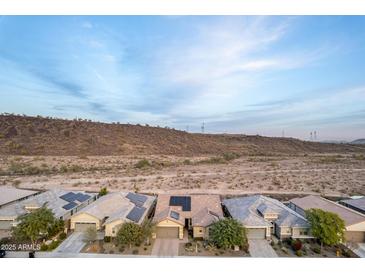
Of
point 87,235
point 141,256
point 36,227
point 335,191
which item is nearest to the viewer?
point 141,256

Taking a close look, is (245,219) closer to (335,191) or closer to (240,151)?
(335,191)

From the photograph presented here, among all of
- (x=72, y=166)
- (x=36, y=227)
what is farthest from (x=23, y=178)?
(x=36, y=227)

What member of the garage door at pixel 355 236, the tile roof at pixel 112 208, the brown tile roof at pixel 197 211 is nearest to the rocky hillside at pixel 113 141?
the tile roof at pixel 112 208

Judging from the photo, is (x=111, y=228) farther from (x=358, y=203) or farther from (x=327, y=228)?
(x=358, y=203)

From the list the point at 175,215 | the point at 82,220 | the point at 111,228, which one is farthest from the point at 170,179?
the point at 111,228

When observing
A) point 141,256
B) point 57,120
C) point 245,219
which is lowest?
point 141,256

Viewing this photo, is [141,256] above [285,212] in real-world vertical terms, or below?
below
